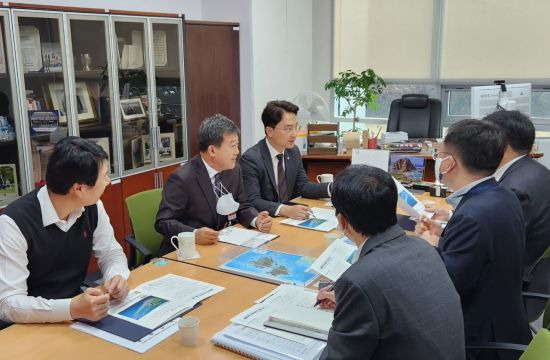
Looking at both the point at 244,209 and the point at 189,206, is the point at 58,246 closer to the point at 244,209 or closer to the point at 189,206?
the point at 189,206

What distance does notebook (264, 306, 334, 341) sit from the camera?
1530 millimetres

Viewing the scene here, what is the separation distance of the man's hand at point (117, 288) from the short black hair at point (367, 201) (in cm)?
87

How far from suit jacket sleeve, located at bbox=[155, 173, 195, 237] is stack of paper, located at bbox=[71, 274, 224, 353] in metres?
0.58

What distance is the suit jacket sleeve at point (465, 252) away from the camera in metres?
1.74

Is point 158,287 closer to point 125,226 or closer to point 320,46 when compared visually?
point 125,226

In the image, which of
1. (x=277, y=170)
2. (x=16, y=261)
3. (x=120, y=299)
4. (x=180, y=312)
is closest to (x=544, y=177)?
(x=277, y=170)

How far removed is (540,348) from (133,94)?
359cm

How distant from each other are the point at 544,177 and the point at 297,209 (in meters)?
1.27

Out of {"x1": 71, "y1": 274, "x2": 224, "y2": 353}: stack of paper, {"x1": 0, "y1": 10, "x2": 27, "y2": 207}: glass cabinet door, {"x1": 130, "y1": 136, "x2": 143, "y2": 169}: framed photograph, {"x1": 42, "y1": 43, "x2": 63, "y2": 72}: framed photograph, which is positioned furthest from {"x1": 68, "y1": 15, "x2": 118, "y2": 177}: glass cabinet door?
{"x1": 71, "y1": 274, "x2": 224, "y2": 353}: stack of paper

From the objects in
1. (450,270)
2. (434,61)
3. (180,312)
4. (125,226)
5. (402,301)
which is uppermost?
(434,61)

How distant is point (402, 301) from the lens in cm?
121

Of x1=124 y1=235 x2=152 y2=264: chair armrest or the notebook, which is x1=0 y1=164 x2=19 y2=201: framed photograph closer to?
x1=124 y1=235 x2=152 y2=264: chair armrest

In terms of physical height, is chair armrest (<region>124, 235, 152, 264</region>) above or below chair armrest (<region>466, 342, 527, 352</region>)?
above

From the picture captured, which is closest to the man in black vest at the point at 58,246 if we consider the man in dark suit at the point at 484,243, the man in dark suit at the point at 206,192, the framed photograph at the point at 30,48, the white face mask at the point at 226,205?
the man in dark suit at the point at 206,192
